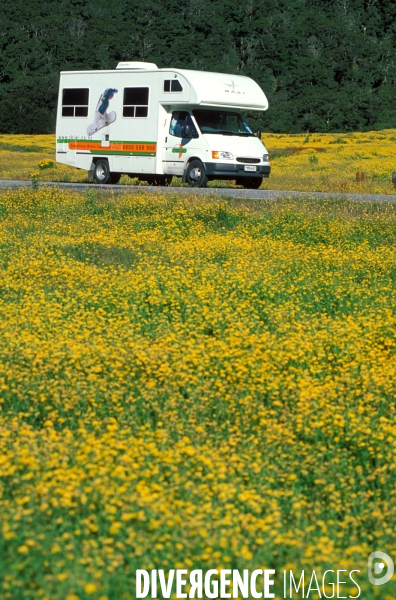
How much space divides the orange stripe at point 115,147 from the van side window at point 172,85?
Result: 149 centimetres

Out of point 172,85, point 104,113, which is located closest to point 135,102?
point 104,113

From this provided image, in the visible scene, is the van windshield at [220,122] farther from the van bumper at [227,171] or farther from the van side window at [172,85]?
the van bumper at [227,171]

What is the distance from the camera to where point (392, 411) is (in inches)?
267

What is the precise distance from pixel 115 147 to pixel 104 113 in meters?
0.98

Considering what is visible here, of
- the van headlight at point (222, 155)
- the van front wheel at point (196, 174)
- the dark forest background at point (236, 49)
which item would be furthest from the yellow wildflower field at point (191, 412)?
the dark forest background at point (236, 49)

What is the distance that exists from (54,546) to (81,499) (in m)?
0.46

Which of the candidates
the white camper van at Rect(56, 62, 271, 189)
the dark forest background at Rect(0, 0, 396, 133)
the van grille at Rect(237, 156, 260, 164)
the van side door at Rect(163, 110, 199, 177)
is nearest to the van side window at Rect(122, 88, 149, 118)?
the white camper van at Rect(56, 62, 271, 189)

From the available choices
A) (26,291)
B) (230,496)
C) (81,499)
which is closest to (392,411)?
(230,496)

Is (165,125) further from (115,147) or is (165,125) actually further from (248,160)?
(248,160)

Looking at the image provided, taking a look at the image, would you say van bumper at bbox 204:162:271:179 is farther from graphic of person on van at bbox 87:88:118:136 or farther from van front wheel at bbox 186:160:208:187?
graphic of person on van at bbox 87:88:118:136

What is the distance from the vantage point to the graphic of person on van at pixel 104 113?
85.4 ft

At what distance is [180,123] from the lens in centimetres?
2452

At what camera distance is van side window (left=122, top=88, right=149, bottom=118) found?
25.2 m

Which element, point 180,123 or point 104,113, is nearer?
point 180,123
